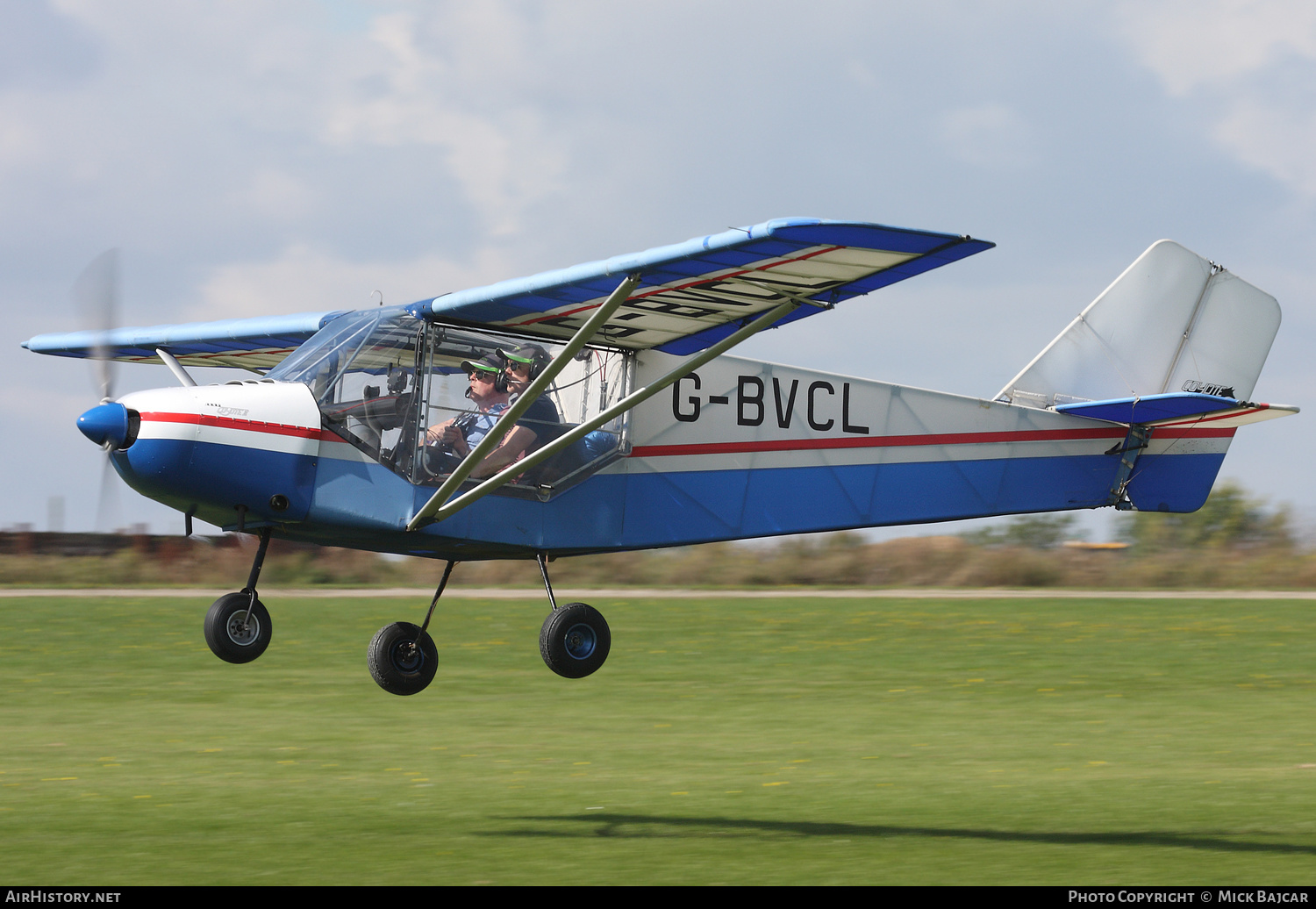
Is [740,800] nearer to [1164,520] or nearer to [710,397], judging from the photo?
[710,397]

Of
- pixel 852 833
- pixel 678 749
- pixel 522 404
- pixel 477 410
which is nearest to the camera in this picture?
pixel 522 404

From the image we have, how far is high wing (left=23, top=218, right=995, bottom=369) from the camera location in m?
7.93

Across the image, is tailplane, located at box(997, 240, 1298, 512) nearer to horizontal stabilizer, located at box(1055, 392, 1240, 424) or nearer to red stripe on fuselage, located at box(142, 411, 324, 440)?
horizontal stabilizer, located at box(1055, 392, 1240, 424)

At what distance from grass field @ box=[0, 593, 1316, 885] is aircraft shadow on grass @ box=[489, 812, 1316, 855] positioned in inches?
1.8

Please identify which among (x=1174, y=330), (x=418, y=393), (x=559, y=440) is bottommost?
(x=559, y=440)

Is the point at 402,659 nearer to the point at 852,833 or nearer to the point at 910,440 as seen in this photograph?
the point at 852,833

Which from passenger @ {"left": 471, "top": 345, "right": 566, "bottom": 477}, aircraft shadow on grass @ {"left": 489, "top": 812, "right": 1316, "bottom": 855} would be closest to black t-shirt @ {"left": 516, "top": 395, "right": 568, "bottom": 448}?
passenger @ {"left": 471, "top": 345, "right": 566, "bottom": 477}

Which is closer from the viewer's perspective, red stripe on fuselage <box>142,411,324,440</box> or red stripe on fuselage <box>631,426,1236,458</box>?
red stripe on fuselage <box>142,411,324,440</box>

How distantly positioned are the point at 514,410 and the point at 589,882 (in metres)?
3.33

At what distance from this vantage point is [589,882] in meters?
9.43

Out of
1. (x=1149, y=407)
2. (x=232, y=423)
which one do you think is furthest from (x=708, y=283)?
(x=1149, y=407)

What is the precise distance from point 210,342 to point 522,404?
5301 millimetres

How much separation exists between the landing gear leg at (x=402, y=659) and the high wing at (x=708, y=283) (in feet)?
7.49

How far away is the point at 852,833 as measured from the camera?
11.2 metres
